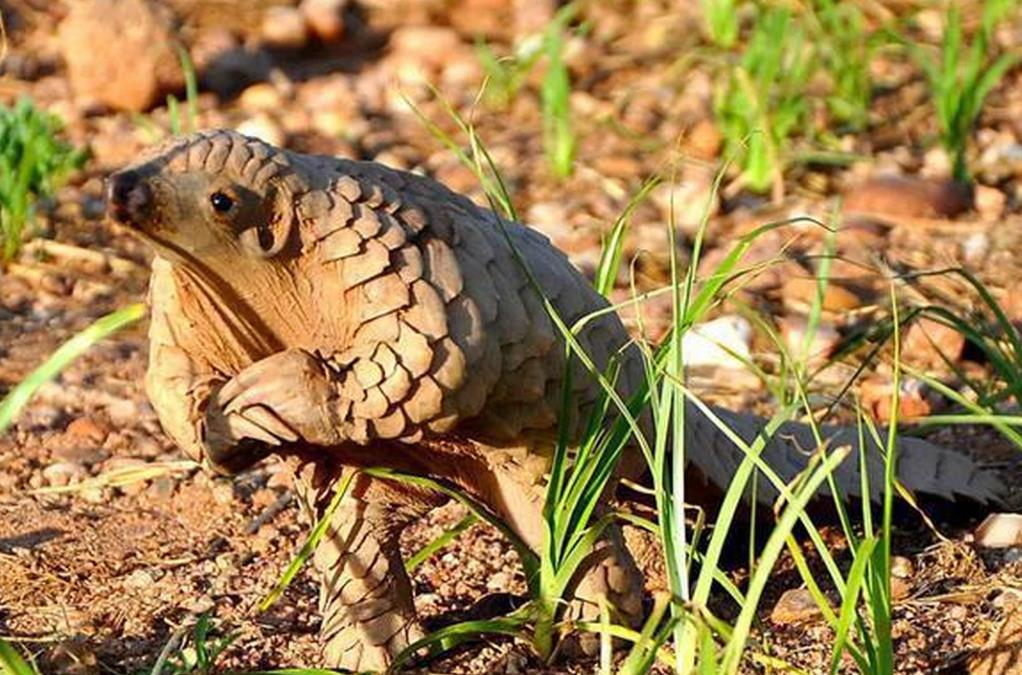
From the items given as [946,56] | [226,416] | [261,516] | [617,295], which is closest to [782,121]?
[946,56]

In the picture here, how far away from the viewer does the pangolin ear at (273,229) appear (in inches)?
108

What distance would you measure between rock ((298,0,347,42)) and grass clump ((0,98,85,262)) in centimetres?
174

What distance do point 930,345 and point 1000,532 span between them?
3.54 ft

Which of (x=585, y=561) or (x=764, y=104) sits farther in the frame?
(x=764, y=104)

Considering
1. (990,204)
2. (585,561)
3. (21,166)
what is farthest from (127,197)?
(990,204)

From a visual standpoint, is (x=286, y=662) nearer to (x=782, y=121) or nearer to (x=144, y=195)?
(x=144, y=195)

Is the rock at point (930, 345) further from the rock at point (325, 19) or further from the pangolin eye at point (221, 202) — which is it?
the rock at point (325, 19)

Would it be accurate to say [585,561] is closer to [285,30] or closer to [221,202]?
[221,202]

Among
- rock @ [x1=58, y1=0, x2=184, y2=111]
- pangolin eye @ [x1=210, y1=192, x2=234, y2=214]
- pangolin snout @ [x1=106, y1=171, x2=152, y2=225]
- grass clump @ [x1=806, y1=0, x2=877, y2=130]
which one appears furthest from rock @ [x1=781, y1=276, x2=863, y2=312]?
pangolin snout @ [x1=106, y1=171, x2=152, y2=225]

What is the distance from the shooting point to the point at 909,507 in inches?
149

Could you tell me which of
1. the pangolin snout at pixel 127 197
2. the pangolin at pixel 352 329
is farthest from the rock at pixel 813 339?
the pangolin snout at pixel 127 197

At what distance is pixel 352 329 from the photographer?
9.18 ft

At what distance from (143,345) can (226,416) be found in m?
2.10

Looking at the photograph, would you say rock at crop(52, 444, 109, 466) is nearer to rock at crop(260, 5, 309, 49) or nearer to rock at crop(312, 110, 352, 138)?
rock at crop(312, 110, 352, 138)
